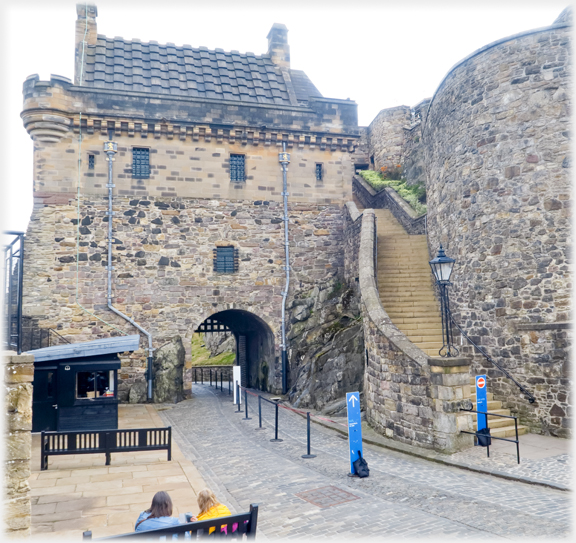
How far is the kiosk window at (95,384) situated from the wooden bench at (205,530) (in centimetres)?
793

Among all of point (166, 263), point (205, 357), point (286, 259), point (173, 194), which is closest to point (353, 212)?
point (286, 259)

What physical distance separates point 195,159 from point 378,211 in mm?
8347

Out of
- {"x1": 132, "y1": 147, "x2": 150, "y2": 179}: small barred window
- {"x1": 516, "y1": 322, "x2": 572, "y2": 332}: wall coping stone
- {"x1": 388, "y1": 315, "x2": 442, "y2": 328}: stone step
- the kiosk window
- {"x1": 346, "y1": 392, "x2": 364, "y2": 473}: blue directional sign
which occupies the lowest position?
{"x1": 346, "y1": 392, "x2": 364, "y2": 473}: blue directional sign

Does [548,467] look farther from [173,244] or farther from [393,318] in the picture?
[173,244]

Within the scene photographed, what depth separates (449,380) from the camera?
9.78 m

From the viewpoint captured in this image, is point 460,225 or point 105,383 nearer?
point 105,383

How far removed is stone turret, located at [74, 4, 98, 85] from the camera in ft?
63.9

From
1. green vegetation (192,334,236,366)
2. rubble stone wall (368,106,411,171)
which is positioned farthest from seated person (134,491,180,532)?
green vegetation (192,334,236,366)

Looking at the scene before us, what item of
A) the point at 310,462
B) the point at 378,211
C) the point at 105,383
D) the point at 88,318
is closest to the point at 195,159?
the point at 88,318

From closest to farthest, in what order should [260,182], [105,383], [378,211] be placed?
[105,383], [260,182], [378,211]

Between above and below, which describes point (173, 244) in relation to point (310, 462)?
above

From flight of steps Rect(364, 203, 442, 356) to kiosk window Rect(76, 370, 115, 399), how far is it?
7302mm

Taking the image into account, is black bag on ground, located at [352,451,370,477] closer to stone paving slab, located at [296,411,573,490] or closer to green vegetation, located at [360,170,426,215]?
stone paving slab, located at [296,411,573,490]

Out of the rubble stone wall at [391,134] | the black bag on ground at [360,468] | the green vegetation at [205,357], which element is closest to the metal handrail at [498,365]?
the black bag on ground at [360,468]
